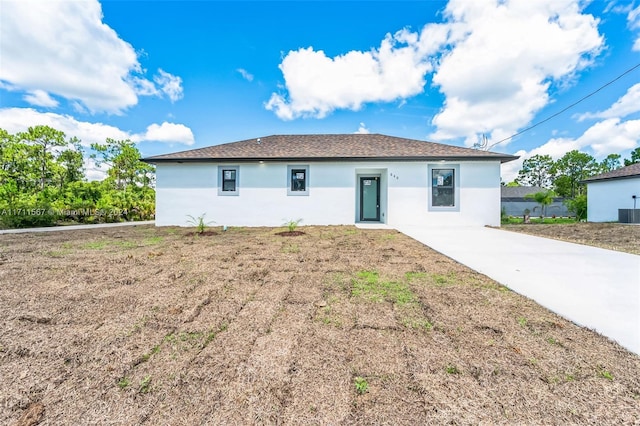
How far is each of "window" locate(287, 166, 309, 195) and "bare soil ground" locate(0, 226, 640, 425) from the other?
703 cm

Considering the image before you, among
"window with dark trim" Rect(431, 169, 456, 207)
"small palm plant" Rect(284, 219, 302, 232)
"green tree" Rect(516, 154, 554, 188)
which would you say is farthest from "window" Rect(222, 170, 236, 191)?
"green tree" Rect(516, 154, 554, 188)

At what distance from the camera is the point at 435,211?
33.1 feet

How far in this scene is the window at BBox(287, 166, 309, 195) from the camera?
10.3 meters

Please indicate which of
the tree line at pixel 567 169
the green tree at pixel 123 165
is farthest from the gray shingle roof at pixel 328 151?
the tree line at pixel 567 169

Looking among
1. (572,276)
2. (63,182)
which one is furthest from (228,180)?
(63,182)

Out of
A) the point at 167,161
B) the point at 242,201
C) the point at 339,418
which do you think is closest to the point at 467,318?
the point at 339,418

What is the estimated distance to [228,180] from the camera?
10.5 metres

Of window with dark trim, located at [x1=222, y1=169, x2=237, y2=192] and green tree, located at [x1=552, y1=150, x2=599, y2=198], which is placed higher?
green tree, located at [x1=552, y1=150, x2=599, y2=198]

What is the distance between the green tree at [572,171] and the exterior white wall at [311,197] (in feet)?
126

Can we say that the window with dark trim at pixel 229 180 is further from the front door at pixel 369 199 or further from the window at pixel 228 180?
the front door at pixel 369 199

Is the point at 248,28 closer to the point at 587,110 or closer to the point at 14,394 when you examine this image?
the point at 14,394

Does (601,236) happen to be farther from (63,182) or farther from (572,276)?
(63,182)

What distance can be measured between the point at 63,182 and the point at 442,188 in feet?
77.1

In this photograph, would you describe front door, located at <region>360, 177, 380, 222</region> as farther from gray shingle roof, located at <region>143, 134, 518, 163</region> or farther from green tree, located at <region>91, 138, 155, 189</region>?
green tree, located at <region>91, 138, 155, 189</region>
